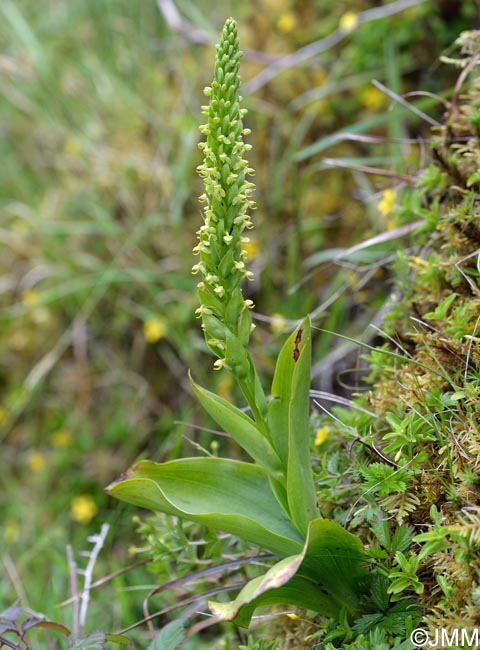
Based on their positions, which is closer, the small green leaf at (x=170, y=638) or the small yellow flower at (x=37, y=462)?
the small green leaf at (x=170, y=638)

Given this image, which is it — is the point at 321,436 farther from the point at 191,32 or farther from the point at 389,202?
the point at 191,32

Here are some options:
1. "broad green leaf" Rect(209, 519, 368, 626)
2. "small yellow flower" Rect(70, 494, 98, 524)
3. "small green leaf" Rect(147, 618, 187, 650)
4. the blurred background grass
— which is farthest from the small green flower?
"small yellow flower" Rect(70, 494, 98, 524)

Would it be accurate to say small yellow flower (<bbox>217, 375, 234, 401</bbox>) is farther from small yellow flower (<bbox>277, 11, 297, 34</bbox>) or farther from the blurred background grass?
small yellow flower (<bbox>277, 11, 297, 34</bbox>)

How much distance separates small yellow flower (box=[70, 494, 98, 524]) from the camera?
8.71 ft

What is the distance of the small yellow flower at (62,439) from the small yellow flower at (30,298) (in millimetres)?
577

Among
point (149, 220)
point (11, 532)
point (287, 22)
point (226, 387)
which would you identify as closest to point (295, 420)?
point (226, 387)

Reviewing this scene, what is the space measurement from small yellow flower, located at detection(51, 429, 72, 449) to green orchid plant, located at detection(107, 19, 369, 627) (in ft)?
6.09

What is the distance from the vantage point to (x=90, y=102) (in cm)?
349

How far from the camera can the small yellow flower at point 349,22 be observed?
269 cm

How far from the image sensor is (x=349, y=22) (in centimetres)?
271

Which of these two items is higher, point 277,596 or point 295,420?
point 295,420

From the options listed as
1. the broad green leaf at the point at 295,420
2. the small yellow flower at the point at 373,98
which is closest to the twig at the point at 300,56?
the small yellow flower at the point at 373,98

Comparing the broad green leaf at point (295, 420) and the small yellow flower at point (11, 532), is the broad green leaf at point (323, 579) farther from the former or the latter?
the small yellow flower at point (11, 532)

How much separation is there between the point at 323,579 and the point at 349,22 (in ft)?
7.43
